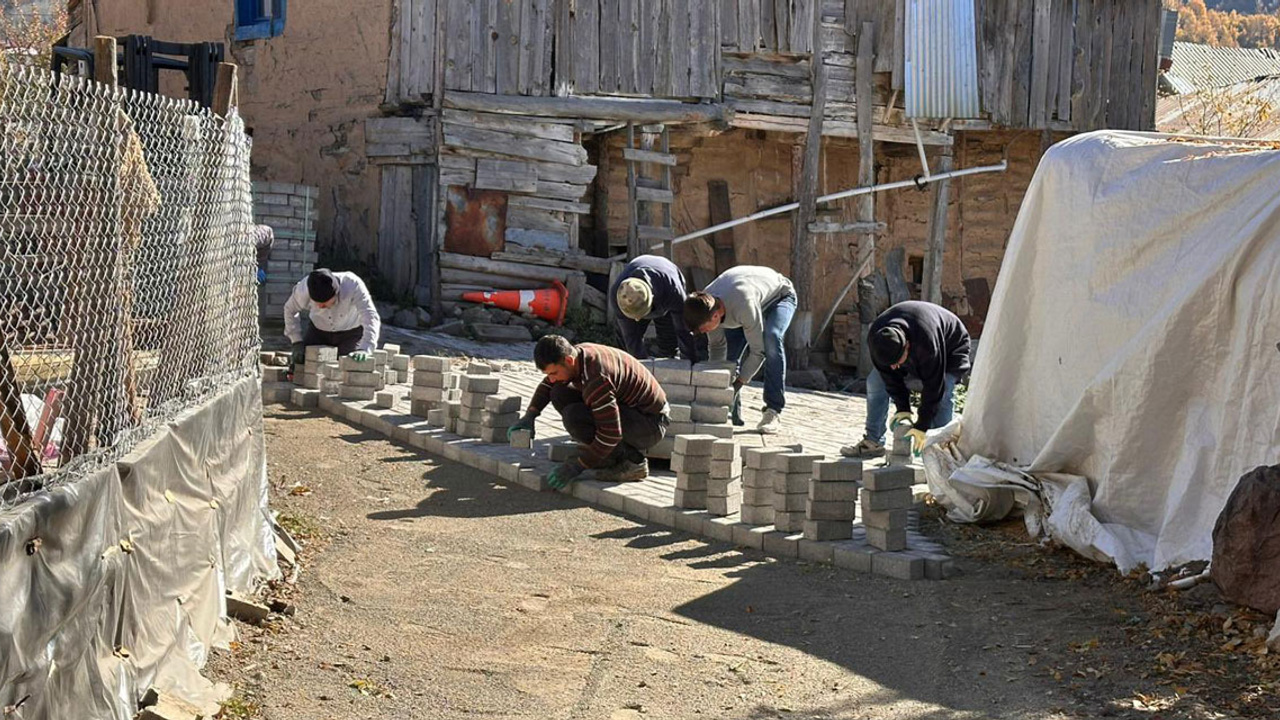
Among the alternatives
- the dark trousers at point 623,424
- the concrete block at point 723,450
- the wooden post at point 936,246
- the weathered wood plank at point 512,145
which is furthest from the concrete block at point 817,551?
the wooden post at point 936,246

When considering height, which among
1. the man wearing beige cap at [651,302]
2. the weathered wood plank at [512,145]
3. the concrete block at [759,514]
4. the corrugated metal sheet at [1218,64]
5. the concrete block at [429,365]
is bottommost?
the concrete block at [759,514]

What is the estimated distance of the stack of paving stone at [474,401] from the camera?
32.2 feet

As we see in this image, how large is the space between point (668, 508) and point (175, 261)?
3391mm

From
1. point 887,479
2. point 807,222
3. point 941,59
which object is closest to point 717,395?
point 887,479

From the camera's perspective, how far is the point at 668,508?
8.00 metres

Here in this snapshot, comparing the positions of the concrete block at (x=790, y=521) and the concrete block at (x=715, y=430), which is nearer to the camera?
the concrete block at (x=790, y=521)

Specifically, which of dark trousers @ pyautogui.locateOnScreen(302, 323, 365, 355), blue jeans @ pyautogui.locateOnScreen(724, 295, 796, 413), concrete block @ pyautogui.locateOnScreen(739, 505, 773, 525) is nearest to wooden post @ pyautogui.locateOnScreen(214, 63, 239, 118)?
concrete block @ pyautogui.locateOnScreen(739, 505, 773, 525)

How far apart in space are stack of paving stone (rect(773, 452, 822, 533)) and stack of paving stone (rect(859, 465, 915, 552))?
0.42 metres

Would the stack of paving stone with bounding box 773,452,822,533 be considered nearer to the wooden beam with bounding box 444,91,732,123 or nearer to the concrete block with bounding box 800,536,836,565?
the concrete block with bounding box 800,536,836,565

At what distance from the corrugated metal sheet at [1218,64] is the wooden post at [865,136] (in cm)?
1079

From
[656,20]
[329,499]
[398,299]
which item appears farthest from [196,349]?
[656,20]

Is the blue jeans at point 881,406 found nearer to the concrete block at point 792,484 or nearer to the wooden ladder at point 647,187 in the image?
the concrete block at point 792,484

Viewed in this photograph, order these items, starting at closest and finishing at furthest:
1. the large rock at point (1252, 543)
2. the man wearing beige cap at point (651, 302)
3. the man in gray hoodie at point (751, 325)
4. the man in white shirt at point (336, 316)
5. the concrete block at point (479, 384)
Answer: the large rock at point (1252, 543) < the concrete block at point (479, 384) < the man wearing beige cap at point (651, 302) < the man in gray hoodie at point (751, 325) < the man in white shirt at point (336, 316)

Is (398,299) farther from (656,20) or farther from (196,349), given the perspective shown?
(196,349)
